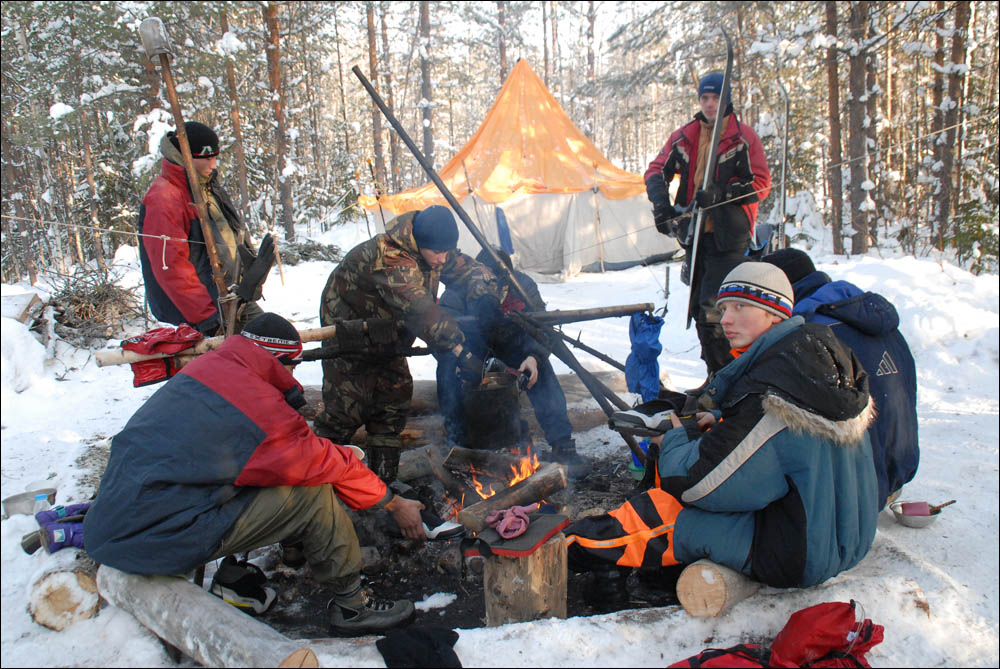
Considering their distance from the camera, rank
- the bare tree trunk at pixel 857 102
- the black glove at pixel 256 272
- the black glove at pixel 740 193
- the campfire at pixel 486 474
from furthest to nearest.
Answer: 1. the bare tree trunk at pixel 857 102
2. the black glove at pixel 740 193
3. the black glove at pixel 256 272
4. the campfire at pixel 486 474

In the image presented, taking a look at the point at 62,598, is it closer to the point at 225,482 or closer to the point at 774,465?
the point at 225,482

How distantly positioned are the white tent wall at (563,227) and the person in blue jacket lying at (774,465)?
11.2 meters

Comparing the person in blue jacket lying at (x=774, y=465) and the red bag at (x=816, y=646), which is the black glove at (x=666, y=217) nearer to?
the person in blue jacket lying at (x=774, y=465)

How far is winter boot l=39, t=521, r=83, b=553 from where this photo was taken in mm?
2516

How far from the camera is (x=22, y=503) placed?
3.22 meters

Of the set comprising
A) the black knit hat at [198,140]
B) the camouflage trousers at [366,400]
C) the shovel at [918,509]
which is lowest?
the shovel at [918,509]

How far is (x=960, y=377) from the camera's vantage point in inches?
207

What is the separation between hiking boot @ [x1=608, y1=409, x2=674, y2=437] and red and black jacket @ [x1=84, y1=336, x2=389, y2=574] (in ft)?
4.37

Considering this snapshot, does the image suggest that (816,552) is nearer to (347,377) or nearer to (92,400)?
(347,377)

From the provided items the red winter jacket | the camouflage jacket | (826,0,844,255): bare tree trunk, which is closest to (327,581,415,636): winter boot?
the camouflage jacket

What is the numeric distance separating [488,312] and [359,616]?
96.7 inches

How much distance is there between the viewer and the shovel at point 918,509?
297 cm

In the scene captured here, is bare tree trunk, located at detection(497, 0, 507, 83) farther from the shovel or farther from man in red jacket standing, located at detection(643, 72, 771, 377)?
the shovel

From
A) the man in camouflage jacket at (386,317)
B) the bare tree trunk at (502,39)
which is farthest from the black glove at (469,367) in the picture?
the bare tree trunk at (502,39)
